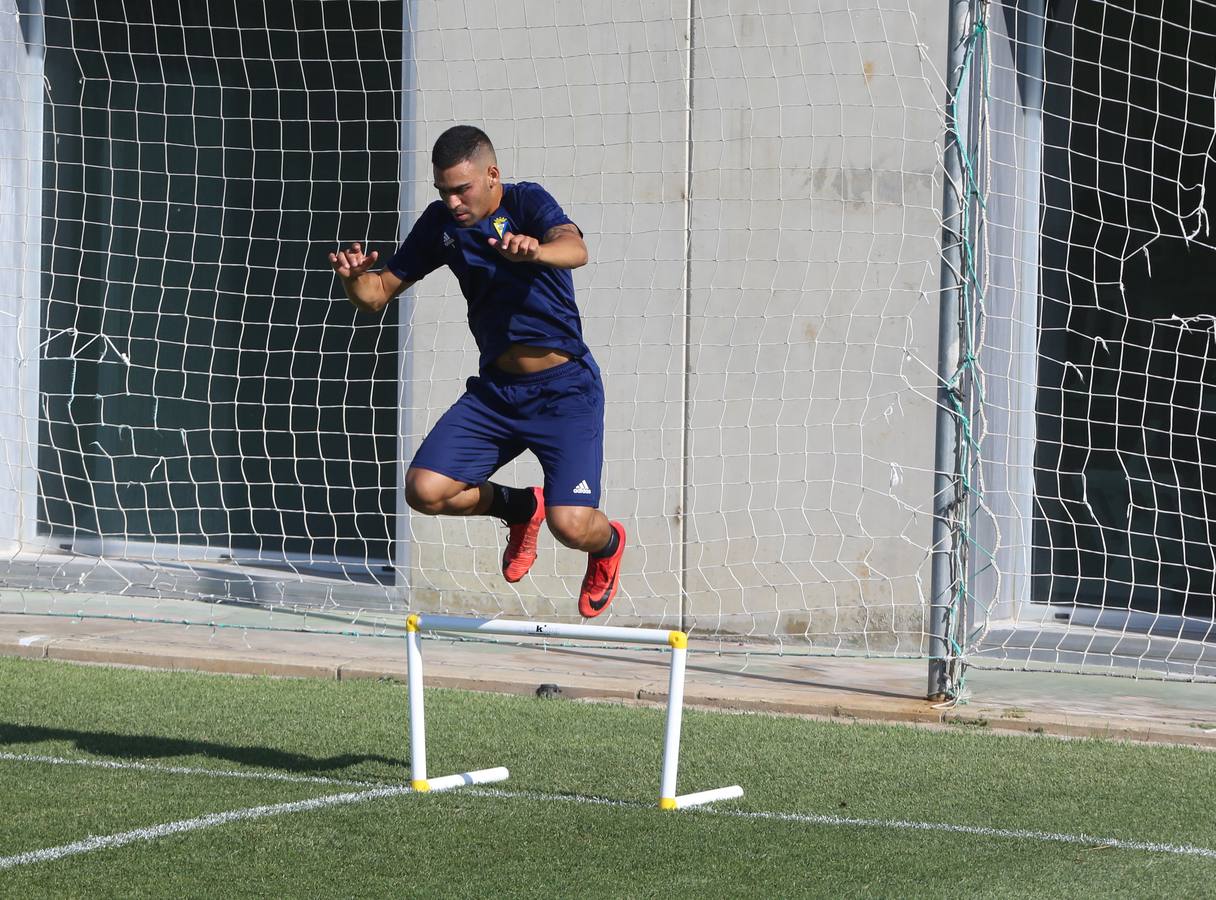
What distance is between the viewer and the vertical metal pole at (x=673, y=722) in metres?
5.27

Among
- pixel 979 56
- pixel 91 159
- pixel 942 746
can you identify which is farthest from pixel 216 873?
pixel 91 159

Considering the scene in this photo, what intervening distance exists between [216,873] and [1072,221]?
6.39 metres

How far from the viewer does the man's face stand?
5598 mm

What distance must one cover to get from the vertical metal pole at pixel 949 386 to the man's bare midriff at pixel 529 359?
2254 mm

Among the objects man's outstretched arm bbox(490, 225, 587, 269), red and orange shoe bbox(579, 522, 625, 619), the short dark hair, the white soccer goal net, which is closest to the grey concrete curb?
the white soccer goal net

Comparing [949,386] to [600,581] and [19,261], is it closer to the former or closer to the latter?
[600,581]

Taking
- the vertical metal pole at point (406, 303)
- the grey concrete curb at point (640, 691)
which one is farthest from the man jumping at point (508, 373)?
the vertical metal pole at point (406, 303)

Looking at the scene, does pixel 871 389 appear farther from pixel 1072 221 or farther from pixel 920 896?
pixel 920 896

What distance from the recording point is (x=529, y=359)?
5.94m

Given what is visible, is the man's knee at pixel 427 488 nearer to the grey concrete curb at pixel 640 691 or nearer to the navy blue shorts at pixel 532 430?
the navy blue shorts at pixel 532 430

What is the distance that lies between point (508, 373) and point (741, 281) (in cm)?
355

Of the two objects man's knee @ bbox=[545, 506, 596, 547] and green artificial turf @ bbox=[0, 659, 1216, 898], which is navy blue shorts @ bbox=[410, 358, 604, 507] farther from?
green artificial turf @ bbox=[0, 659, 1216, 898]

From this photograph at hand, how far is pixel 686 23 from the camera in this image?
9289 millimetres

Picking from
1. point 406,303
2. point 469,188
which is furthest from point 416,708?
point 406,303
